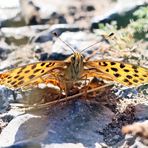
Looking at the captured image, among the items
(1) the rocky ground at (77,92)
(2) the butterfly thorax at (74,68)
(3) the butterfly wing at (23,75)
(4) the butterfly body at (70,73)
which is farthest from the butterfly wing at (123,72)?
(3) the butterfly wing at (23,75)

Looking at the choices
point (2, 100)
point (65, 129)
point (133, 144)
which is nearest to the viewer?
point (133, 144)

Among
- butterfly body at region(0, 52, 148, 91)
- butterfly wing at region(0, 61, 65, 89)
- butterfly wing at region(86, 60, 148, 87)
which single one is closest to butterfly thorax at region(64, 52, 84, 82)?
butterfly body at region(0, 52, 148, 91)

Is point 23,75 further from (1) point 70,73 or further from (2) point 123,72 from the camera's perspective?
(2) point 123,72

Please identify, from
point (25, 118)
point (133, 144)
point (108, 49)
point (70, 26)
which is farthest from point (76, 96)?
point (70, 26)

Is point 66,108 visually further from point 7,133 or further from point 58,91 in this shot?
point 7,133

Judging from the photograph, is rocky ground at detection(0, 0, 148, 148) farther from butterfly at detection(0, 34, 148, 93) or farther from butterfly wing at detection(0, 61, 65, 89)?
butterfly wing at detection(0, 61, 65, 89)

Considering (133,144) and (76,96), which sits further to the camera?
(76,96)
